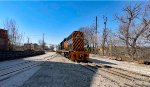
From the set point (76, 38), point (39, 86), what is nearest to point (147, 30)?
point (76, 38)

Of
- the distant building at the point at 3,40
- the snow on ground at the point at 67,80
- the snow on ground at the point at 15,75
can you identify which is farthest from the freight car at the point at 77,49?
the distant building at the point at 3,40

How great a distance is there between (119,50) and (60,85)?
160 feet

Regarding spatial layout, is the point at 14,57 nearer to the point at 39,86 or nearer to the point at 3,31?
the point at 3,31

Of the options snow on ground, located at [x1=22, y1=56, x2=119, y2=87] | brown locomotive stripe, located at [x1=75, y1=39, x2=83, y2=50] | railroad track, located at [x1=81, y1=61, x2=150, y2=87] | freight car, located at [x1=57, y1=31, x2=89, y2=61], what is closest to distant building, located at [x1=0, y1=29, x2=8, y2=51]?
freight car, located at [x1=57, y1=31, x2=89, y2=61]

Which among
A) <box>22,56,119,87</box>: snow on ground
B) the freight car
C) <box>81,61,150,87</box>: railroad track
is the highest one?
the freight car

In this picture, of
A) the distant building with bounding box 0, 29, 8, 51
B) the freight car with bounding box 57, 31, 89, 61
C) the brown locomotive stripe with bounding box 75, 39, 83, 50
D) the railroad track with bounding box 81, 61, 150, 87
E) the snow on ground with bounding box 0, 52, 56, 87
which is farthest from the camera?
the distant building with bounding box 0, 29, 8, 51

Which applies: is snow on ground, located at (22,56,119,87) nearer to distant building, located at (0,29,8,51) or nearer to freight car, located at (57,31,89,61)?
freight car, located at (57,31,89,61)

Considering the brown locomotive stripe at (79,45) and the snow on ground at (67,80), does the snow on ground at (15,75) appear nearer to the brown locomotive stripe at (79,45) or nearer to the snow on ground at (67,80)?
the snow on ground at (67,80)

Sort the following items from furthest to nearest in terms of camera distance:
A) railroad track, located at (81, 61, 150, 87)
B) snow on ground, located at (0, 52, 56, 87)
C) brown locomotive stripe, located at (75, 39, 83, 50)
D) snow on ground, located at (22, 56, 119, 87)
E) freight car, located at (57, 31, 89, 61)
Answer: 1. brown locomotive stripe, located at (75, 39, 83, 50)
2. freight car, located at (57, 31, 89, 61)
3. railroad track, located at (81, 61, 150, 87)
4. snow on ground, located at (0, 52, 56, 87)
5. snow on ground, located at (22, 56, 119, 87)

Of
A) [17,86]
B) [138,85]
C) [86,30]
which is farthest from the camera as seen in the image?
[86,30]

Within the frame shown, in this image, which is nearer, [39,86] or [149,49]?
[39,86]

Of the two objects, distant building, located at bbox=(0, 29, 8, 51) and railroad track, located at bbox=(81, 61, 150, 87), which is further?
distant building, located at bbox=(0, 29, 8, 51)

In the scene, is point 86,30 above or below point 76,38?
above

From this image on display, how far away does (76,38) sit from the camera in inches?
1074
